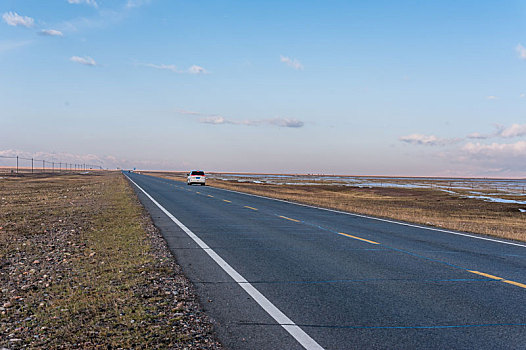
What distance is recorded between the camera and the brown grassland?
4.41 meters

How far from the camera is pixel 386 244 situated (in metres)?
11.0

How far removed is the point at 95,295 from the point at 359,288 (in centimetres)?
391

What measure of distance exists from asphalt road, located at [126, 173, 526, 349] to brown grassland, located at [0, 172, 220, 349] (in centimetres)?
45

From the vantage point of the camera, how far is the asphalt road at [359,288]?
4.57 m

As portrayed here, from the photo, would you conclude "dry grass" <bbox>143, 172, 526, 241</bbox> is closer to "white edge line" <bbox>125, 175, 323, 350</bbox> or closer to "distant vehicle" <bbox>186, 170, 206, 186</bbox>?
"white edge line" <bbox>125, 175, 323, 350</bbox>

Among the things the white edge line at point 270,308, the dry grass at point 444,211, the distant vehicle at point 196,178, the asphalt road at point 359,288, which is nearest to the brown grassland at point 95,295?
the asphalt road at point 359,288

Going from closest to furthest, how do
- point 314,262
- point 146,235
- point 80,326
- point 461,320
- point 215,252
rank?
point 80,326 < point 461,320 < point 314,262 < point 215,252 < point 146,235

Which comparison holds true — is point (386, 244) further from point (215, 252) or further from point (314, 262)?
point (215, 252)

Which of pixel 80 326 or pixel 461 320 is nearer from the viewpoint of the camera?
pixel 80 326

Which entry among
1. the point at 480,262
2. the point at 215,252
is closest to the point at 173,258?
the point at 215,252

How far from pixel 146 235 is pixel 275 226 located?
4608 millimetres

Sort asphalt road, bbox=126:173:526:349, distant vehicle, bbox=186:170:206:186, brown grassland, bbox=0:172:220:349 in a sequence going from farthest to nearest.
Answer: distant vehicle, bbox=186:170:206:186
asphalt road, bbox=126:173:526:349
brown grassland, bbox=0:172:220:349

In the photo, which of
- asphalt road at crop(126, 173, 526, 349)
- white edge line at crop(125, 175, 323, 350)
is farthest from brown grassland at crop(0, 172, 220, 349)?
white edge line at crop(125, 175, 323, 350)

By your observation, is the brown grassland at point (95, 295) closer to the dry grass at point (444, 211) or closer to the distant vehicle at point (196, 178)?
the dry grass at point (444, 211)
